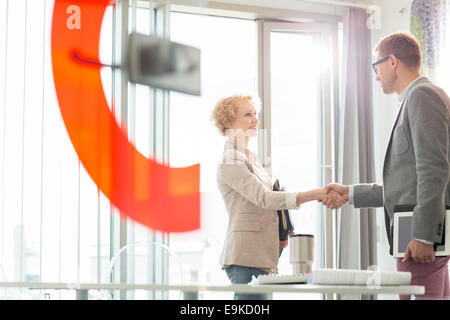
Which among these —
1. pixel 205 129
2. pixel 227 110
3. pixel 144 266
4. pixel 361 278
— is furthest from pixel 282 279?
pixel 205 129

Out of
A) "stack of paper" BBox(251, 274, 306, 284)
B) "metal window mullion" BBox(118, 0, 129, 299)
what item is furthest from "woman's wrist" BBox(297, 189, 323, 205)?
"metal window mullion" BBox(118, 0, 129, 299)

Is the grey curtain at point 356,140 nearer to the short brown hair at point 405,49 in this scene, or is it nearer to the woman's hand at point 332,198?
the woman's hand at point 332,198

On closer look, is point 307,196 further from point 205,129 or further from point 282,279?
point 205,129

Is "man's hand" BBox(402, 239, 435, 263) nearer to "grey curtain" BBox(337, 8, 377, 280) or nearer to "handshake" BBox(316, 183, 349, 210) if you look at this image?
"handshake" BBox(316, 183, 349, 210)

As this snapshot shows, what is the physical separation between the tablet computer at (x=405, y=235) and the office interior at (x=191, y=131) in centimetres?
142

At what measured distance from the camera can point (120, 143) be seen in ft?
11.6

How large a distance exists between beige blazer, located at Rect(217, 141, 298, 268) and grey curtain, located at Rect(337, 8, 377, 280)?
1438 millimetres

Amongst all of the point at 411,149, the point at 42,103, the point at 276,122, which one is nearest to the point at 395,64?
the point at 411,149

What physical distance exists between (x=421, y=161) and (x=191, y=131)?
1.90m

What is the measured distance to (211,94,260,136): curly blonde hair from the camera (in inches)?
103

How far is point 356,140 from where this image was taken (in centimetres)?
387

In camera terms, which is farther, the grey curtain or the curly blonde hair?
the grey curtain

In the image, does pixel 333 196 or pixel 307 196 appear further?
pixel 333 196
